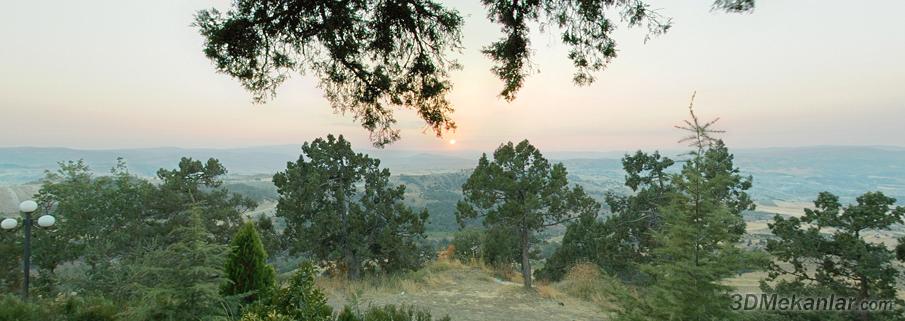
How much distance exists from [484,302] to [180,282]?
28.0 ft

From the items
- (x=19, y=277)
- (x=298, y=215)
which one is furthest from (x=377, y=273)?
(x=19, y=277)

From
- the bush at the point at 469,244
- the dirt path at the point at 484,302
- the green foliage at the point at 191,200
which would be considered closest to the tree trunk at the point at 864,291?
the dirt path at the point at 484,302

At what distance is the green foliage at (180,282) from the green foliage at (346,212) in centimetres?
826

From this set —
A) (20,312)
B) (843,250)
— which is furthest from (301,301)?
(843,250)

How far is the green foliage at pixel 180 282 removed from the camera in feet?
18.3

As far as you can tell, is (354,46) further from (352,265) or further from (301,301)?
(352,265)

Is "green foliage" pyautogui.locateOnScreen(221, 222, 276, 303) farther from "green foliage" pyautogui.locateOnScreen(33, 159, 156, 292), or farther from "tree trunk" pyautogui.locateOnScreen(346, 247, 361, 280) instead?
"green foliage" pyautogui.locateOnScreen(33, 159, 156, 292)

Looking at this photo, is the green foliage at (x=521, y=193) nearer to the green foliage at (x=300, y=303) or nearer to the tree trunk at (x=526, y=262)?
the tree trunk at (x=526, y=262)

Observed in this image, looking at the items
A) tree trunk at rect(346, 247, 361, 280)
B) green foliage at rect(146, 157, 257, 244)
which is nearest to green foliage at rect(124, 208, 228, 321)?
tree trunk at rect(346, 247, 361, 280)

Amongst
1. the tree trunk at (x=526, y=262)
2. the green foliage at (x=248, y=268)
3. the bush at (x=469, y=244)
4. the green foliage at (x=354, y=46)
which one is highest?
the green foliage at (x=354, y=46)

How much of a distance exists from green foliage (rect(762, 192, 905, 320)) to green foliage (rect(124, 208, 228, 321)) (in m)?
11.6

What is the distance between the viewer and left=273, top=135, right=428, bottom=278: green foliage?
14539mm

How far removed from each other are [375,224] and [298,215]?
8.90 ft

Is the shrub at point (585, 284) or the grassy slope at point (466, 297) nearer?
the grassy slope at point (466, 297)
